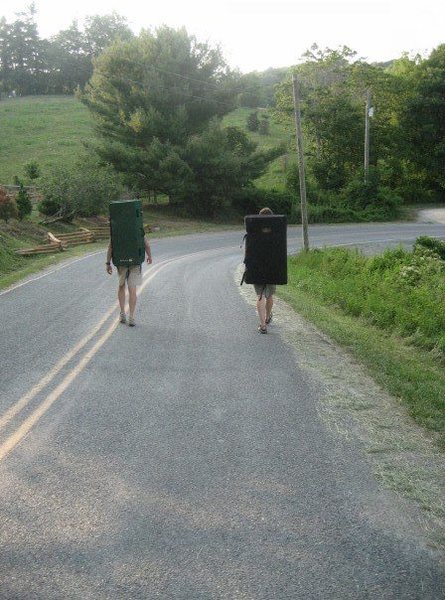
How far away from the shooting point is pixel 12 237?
26.4m

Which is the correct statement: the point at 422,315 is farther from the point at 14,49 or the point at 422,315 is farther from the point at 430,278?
the point at 14,49

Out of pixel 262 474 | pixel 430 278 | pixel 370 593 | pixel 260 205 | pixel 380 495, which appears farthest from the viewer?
Answer: pixel 260 205

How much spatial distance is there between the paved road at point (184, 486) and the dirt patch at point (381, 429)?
0.17 meters

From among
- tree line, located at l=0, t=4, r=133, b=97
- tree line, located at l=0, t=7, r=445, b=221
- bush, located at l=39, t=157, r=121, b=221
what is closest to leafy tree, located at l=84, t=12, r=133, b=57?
tree line, located at l=0, t=4, r=133, b=97

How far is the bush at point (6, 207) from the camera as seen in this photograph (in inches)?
1042

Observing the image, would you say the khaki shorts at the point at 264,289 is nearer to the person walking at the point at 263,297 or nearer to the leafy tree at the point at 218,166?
the person walking at the point at 263,297

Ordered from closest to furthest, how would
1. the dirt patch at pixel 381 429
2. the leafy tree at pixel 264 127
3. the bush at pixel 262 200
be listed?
the dirt patch at pixel 381 429 → the bush at pixel 262 200 → the leafy tree at pixel 264 127

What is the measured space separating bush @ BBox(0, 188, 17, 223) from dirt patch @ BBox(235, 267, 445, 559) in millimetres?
20630

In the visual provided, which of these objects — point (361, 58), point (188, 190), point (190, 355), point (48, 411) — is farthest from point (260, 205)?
point (48, 411)

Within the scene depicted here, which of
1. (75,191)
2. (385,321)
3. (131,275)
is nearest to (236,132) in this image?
(75,191)

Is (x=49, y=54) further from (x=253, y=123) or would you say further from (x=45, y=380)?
(x=45, y=380)

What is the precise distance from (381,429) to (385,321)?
6.69 m

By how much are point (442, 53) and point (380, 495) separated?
184 feet

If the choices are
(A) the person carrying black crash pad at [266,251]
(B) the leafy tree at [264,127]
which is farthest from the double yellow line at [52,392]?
(B) the leafy tree at [264,127]
